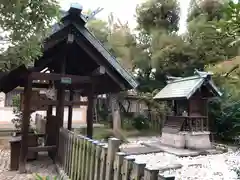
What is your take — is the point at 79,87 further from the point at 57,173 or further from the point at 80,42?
the point at 57,173

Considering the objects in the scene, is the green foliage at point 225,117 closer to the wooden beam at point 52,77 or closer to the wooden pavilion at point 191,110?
the wooden pavilion at point 191,110

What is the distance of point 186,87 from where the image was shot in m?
10.9

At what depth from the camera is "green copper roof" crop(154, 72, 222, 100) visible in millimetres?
10295

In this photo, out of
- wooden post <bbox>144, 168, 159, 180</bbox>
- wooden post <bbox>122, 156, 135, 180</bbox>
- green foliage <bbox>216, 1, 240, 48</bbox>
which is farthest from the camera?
wooden post <bbox>122, 156, 135, 180</bbox>

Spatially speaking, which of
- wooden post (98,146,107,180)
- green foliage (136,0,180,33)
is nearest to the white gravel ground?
wooden post (98,146,107,180)

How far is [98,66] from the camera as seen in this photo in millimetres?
5266

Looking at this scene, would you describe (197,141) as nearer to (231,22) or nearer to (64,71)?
(64,71)

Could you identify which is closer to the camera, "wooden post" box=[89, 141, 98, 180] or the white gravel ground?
"wooden post" box=[89, 141, 98, 180]

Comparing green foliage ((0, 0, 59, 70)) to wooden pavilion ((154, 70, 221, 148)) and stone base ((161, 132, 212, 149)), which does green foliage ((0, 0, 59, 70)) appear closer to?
wooden pavilion ((154, 70, 221, 148))

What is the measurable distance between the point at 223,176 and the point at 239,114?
22.0ft

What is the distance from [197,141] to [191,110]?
138 centimetres

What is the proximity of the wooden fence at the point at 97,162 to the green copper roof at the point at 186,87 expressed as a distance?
7.11m

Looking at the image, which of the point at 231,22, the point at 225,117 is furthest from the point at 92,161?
the point at 225,117

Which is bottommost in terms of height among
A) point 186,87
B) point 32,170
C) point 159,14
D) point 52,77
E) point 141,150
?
point 141,150
